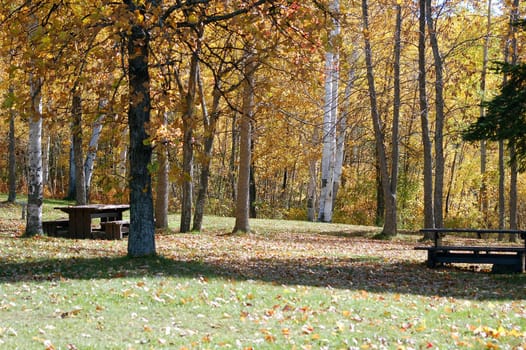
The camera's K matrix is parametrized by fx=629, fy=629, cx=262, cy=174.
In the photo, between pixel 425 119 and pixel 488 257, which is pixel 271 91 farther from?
pixel 488 257

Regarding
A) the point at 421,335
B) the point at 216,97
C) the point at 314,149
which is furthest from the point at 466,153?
the point at 421,335

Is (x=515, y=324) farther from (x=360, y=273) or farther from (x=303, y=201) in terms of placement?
(x=303, y=201)

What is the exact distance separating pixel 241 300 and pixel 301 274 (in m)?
3.58

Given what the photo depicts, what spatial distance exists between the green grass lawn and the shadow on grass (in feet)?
0.08

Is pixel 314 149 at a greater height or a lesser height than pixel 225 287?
greater

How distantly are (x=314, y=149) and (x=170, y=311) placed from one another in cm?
2487

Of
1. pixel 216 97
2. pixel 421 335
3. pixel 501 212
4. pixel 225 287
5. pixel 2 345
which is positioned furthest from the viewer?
pixel 501 212

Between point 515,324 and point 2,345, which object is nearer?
point 2,345

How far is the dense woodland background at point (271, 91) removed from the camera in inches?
427

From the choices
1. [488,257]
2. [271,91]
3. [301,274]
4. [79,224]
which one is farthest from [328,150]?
[301,274]

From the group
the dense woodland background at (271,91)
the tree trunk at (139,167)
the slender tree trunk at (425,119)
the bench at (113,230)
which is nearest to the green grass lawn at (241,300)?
the tree trunk at (139,167)

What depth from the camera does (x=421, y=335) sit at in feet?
22.6

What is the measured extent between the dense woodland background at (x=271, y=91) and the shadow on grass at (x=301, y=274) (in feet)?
4.86

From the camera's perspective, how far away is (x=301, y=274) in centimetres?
1194
